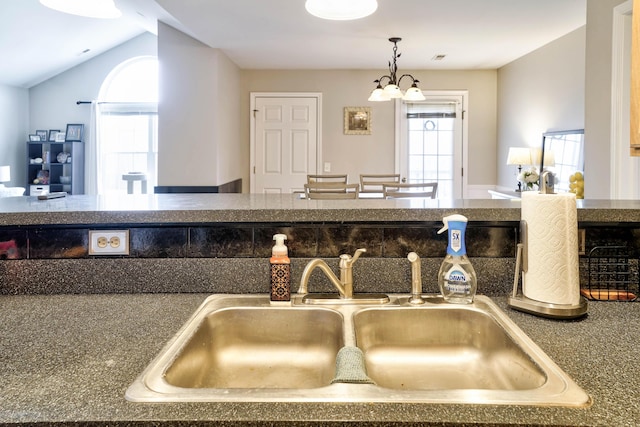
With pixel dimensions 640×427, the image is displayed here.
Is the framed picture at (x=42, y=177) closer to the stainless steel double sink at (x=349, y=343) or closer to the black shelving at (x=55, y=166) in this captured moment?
the black shelving at (x=55, y=166)

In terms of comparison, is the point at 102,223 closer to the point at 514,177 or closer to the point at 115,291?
the point at 115,291

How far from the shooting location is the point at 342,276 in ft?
3.74

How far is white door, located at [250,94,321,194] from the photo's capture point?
6.08 m

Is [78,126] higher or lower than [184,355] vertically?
higher

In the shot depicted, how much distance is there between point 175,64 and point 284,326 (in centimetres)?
422

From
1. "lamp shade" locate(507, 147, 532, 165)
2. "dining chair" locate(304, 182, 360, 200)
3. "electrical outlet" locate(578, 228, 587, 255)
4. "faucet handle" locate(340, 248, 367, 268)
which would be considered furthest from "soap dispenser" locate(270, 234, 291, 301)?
"lamp shade" locate(507, 147, 532, 165)

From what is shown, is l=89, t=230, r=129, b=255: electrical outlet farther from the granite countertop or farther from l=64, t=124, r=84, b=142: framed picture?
l=64, t=124, r=84, b=142: framed picture

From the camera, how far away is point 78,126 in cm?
795

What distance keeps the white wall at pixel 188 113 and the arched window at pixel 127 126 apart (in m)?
3.59

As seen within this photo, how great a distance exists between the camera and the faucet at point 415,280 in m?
1.11

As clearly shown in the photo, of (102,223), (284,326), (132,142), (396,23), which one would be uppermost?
(396,23)

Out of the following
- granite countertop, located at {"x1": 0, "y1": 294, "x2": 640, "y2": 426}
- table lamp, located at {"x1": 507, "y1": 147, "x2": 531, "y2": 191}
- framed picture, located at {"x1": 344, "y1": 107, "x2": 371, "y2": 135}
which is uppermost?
framed picture, located at {"x1": 344, "y1": 107, "x2": 371, "y2": 135}

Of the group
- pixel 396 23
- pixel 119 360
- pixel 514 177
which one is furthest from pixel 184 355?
pixel 514 177

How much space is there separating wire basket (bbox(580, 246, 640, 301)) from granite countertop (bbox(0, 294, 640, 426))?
7 cm
